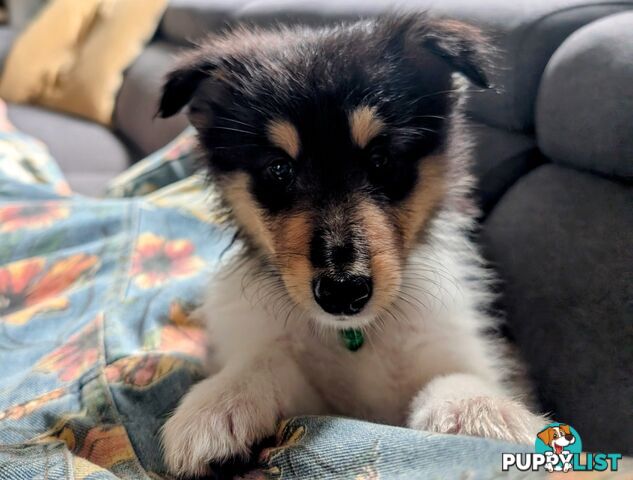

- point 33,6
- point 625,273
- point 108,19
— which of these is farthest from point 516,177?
point 33,6

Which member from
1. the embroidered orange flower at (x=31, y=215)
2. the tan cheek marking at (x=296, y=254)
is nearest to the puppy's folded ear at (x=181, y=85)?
the tan cheek marking at (x=296, y=254)

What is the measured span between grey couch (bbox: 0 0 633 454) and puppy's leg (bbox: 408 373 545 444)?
10.4 inches

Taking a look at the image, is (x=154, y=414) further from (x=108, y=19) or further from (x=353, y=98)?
(x=108, y=19)

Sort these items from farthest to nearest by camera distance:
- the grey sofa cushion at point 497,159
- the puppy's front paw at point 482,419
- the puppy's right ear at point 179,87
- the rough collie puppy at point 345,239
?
the grey sofa cushion at point 497,159
the puppy's right ear at point 179,87
the rough collie puppy at point 345,239
the puppy's front paw at point 482,419

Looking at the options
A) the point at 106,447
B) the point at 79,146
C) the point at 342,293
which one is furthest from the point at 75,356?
the point at 79,146

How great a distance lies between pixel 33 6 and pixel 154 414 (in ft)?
26.4

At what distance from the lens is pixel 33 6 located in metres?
8.06

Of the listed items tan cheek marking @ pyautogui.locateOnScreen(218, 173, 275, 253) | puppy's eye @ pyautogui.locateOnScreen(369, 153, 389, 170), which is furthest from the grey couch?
tan cheek marking @ pyautogui.locateOnScreen(218, 173, 275, 253)

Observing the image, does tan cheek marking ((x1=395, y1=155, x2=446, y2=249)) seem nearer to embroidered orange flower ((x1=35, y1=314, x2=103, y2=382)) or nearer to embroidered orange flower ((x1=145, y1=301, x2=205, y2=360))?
embroidered orange flower ((x1=145, y1=301, x2=205, y2=360))

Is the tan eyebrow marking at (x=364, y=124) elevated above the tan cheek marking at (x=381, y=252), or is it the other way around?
the tan eyebrow marking at (x=364, y=124)

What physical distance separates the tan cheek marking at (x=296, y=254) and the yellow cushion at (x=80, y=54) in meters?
3.95

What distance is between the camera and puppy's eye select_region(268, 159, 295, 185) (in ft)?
5.17

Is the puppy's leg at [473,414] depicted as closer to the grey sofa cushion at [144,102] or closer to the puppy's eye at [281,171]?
the puppy's eye at [281,171]

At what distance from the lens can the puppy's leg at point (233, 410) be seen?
134 cm
